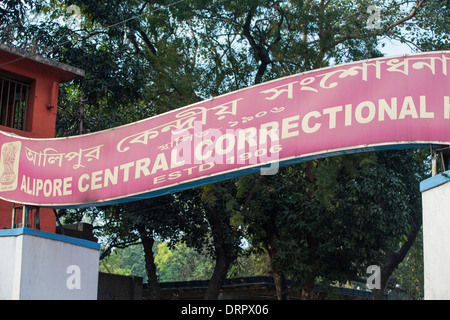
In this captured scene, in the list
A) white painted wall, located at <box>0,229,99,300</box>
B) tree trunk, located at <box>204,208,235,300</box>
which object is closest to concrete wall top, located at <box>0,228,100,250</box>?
white painted wall, located at <box>0,229,99,300</box>

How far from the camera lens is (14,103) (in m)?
12.1

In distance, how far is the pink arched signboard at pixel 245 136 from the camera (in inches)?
241

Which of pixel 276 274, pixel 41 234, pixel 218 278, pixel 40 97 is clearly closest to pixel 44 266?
pixel 41 234

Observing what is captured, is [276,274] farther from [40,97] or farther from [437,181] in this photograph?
[437,181]

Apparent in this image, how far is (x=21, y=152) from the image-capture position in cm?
941

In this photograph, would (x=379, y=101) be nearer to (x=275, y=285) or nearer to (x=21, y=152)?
(x=21, y=152)

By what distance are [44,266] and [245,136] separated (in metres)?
3.45

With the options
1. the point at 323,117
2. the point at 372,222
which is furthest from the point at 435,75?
the point at 372,222

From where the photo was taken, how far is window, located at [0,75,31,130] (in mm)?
12102

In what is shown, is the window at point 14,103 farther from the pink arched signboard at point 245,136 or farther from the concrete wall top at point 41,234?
the concrete wall top at point 41,234

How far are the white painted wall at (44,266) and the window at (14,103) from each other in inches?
173

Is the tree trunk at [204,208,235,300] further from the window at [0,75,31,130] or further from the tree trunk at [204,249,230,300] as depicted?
the window at [0,75,31,130]

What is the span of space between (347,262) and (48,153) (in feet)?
34.6

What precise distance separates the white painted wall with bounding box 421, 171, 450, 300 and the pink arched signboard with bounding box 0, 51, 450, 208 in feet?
1.68
